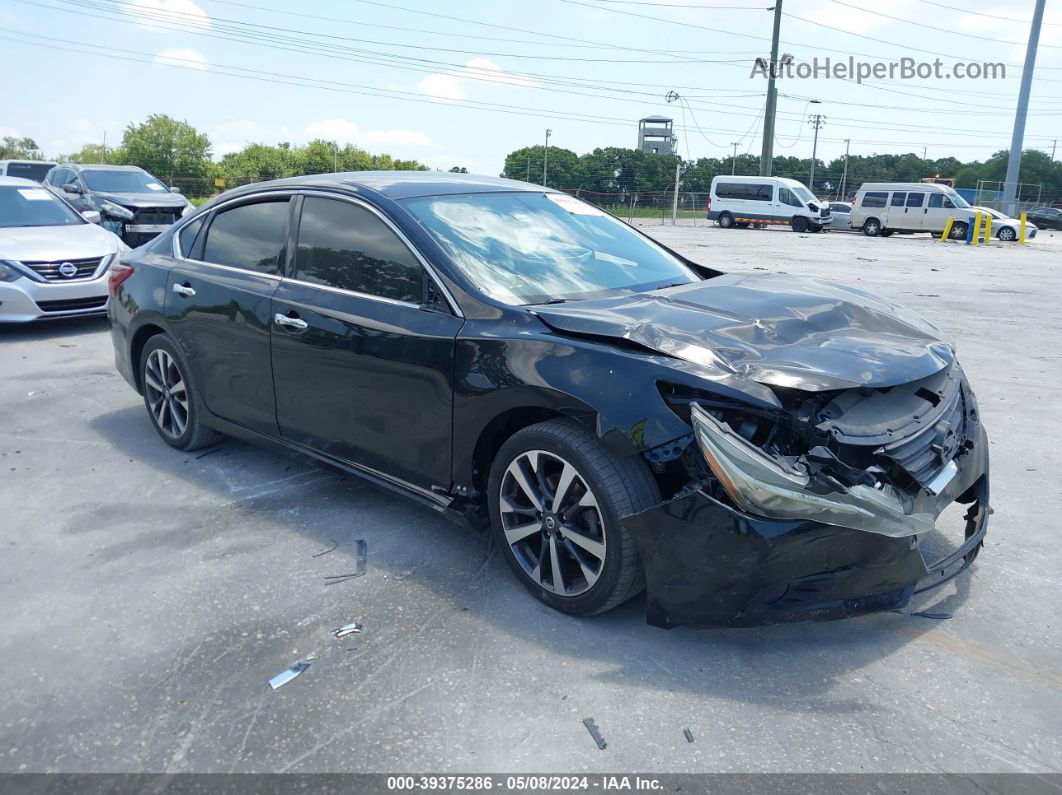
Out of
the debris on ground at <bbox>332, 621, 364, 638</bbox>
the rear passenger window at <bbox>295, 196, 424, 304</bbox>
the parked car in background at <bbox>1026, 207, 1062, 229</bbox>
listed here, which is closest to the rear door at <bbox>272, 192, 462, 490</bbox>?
the rear passenger window at <bbox>295, 196, 424, 304</bbox>

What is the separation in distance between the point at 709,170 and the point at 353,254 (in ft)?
275

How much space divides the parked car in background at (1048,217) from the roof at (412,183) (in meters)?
50.3

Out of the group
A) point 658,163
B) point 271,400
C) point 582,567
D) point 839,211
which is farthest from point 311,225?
point 658,163

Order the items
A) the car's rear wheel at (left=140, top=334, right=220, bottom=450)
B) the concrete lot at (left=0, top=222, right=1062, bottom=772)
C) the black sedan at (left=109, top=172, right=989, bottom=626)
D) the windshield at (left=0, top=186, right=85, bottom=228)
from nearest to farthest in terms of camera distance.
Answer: the concrete lot at (left=0, top=222, right=1062, bottom=772) < the black sedan at (left=109, top=172, right=989, bottom=626) < the car's rear wheel at (left=140, top=334, right=220, bottom=450) < the windshield at (left=0, top=186, right=85, bottom=228)

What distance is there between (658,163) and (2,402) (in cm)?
6406

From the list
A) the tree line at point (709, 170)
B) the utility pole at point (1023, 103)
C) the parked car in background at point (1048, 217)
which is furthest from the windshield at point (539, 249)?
the parked car in background at point (1048, 217)

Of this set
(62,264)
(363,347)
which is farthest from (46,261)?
(363,347)

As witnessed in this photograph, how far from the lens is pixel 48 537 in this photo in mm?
4172

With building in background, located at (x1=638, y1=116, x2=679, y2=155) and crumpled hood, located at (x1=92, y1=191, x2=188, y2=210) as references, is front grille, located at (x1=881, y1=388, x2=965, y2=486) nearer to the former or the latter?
crumpled hood, located at (x1=92, y1=191, x2=188, y2=210)

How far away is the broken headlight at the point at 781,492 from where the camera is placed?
8.95 ft

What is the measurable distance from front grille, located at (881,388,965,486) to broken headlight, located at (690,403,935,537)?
21 centimetres

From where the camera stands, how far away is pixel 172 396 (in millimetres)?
5227

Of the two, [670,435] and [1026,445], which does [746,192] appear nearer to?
[1026,445]

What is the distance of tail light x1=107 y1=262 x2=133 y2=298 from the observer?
215 inches
